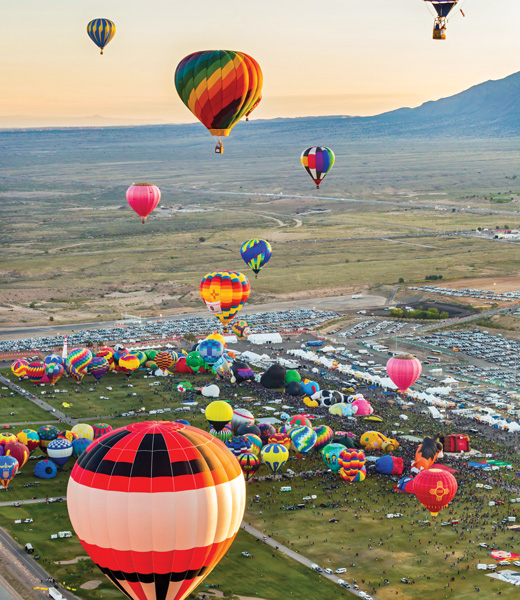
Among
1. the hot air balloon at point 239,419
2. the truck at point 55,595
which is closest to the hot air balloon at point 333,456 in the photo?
the hot air balloon at point 239,419

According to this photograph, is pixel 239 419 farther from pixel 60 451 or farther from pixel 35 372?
pixel 35 372

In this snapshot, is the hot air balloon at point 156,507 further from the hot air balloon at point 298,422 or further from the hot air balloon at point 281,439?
the hot air balloon at point 298,422

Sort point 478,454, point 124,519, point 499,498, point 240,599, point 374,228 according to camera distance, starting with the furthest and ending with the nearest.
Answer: point 374,228 → point 478,454 → point 499,498 → point 240,599 → point 124,519

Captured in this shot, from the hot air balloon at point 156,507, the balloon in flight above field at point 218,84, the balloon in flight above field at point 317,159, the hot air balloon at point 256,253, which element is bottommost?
the hot air balloon at point 156,507

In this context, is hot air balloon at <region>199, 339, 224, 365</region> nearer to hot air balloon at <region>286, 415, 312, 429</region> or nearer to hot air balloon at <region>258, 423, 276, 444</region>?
hot air balloon at <region>286, 415, 312, 429</region>

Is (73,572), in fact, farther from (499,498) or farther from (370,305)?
(370,305)

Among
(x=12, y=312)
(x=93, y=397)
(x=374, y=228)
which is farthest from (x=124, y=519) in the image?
(x=374, y=228)
